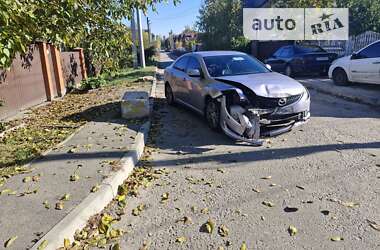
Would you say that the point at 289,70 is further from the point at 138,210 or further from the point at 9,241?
the point at 9,241

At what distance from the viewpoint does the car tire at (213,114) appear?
Result: 21.2 feet

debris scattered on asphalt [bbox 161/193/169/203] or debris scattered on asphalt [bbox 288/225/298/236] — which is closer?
debris scattered on asphalt [bbox 288/225/298/236]

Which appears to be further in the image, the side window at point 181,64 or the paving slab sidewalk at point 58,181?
the side window at point 181,64

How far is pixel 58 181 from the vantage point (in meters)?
4.23

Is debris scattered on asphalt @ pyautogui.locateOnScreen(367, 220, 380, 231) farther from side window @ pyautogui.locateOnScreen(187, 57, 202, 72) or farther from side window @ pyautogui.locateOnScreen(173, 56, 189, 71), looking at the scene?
side window @ pyautogui.locateOnScreen(173, 56, 189, 71)

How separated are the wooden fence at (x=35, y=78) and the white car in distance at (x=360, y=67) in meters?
9.53

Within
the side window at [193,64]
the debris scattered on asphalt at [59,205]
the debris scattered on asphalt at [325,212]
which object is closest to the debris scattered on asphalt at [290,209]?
the debris scattered on asphalt at [325,212]

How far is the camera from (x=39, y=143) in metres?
5.98

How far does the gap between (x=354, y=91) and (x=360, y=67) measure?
89 centimetres

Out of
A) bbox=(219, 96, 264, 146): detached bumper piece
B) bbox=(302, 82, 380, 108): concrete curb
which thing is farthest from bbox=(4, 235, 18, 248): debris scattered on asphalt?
bbox=(302, 82, 380, 108): concrete curb

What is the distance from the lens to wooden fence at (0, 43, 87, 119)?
9094 mm

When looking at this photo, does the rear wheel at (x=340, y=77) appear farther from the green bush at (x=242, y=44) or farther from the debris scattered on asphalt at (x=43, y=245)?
the green bush at (x=242, y=44)

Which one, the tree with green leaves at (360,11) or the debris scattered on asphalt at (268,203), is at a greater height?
the tree with green leaves at (360,11)

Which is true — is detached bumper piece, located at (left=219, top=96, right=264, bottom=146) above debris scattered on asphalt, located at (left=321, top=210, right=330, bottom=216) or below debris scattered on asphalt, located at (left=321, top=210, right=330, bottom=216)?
above
